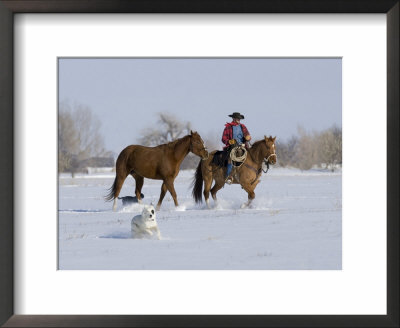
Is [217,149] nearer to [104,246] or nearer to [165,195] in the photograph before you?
[165,195]

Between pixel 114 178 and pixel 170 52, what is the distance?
5.81ft

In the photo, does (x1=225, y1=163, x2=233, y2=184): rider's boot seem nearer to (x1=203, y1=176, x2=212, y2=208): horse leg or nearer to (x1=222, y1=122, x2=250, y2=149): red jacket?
(x1=203, y1=176, x2=212, y2=208): horse leg

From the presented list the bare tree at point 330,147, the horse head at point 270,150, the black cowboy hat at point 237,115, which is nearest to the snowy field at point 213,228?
the bare tree at point 330,147

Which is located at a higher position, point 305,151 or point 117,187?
point 305,151

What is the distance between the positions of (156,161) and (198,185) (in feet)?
2.21

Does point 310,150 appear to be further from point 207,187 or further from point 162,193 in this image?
point 162,193

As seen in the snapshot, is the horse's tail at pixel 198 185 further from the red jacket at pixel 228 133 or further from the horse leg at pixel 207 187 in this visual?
the red jacket at pixel 228 133

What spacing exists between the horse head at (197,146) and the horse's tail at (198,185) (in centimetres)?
12

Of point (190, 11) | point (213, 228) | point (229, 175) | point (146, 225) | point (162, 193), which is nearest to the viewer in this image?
point (190, 11)

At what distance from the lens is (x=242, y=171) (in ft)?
23.7

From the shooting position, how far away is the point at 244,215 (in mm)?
6645

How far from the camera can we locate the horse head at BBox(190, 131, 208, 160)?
23.1 feet

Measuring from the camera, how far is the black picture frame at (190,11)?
5.48 m

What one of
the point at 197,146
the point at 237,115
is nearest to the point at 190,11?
the point at 237,115
